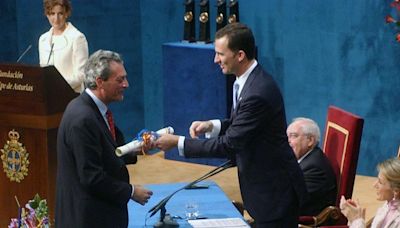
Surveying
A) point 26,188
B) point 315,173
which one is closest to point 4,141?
point 26,188

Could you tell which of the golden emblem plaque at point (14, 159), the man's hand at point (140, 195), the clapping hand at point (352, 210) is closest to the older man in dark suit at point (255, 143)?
the clapping hand at point (352, 210)

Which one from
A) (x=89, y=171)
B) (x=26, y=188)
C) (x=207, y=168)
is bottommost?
(x=207, y=168)

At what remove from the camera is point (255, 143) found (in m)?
3.99

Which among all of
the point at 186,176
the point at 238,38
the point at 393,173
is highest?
the point at 238,38

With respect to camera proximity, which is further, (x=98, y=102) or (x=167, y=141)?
(x=167, y=141)

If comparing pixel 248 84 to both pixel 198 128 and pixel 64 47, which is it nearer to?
pixel 198 128

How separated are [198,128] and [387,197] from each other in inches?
40.2

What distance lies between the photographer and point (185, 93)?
7.45m

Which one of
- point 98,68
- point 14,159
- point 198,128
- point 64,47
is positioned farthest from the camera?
point 64,47

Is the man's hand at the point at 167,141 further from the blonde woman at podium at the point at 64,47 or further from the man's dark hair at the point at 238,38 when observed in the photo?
the blonde woman at podium at the point at 64,47

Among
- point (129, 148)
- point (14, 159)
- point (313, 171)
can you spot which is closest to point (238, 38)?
point (129, 148)

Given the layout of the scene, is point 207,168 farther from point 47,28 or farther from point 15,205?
point 15,205

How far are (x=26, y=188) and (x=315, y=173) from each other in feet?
5.67

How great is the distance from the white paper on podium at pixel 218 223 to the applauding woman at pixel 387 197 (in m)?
0.54
